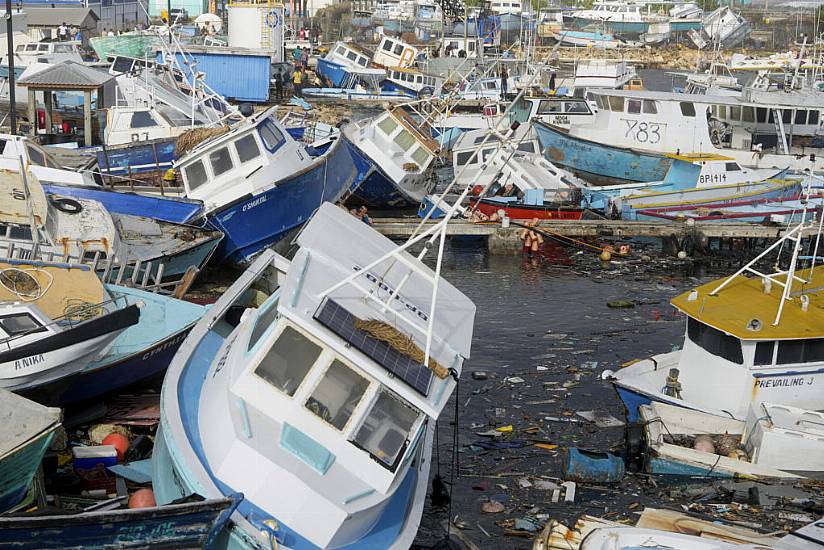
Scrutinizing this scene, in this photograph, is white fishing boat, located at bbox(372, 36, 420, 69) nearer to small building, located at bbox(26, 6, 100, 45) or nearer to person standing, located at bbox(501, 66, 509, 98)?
person standing, located at bbox(501, 66, 509, 98)

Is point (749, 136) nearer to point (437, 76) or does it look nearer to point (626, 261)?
point (626, 261)

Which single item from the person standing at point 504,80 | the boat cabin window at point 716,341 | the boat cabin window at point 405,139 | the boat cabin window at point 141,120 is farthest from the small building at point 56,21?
the boat cabin window at point 716,341

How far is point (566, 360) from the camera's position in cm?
2042

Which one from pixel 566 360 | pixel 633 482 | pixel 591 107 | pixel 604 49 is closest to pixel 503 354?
pixel 566 360

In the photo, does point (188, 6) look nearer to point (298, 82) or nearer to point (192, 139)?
point (298, 82)

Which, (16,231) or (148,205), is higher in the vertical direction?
(16,231)

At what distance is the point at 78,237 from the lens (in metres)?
18.8

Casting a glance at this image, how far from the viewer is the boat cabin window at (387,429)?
1024 centimetres

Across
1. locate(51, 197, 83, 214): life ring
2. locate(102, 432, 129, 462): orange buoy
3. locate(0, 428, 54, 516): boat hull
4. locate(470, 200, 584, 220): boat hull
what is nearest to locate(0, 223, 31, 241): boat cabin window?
locate(51, 197, 83, 214): life ring

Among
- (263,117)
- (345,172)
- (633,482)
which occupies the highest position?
(263,117)

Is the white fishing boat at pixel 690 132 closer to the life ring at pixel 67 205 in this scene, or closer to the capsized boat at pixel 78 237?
the capsized boat at pixel 78 237

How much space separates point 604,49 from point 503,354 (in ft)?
217

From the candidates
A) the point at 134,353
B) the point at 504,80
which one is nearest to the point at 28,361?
the point at 134,353

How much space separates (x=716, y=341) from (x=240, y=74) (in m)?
35.3
